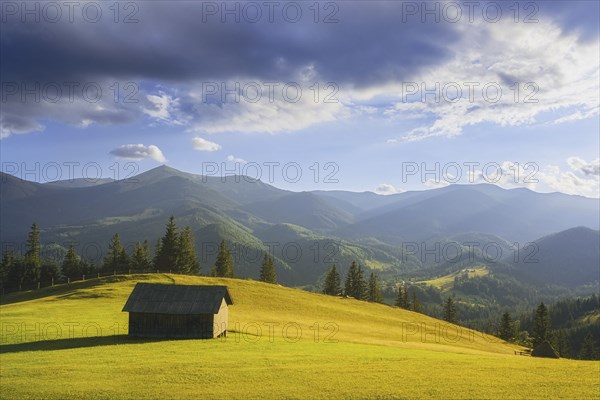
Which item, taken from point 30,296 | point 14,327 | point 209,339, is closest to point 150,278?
point 30,296

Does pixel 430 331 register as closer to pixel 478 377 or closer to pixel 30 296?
pixel 478 377

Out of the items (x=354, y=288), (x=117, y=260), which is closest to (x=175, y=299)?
(x=117, y=260)

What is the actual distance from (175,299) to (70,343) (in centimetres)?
1287

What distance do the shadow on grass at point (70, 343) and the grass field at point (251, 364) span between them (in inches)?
4.3

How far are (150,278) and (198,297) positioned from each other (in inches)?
1656

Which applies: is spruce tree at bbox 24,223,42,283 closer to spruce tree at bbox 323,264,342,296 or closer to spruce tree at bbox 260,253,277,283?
spruce tree at bbox 260,253,277,283

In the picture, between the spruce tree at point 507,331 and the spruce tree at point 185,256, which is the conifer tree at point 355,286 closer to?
the spruce tree at point 507,331

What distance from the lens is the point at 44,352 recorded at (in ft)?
139

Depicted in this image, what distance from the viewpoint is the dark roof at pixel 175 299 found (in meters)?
53.4

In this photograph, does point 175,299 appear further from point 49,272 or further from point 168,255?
point 49,272

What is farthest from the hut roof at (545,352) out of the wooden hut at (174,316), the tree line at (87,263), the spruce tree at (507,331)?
the tree line at (87,263)

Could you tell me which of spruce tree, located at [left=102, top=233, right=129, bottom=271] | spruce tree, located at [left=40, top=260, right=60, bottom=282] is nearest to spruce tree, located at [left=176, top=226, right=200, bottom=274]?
spruce tree, located at [left=102, top=233, right=129, bottom=271]

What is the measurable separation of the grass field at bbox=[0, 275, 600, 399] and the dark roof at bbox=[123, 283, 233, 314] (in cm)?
400

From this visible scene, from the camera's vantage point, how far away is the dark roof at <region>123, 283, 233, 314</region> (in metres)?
53.4
